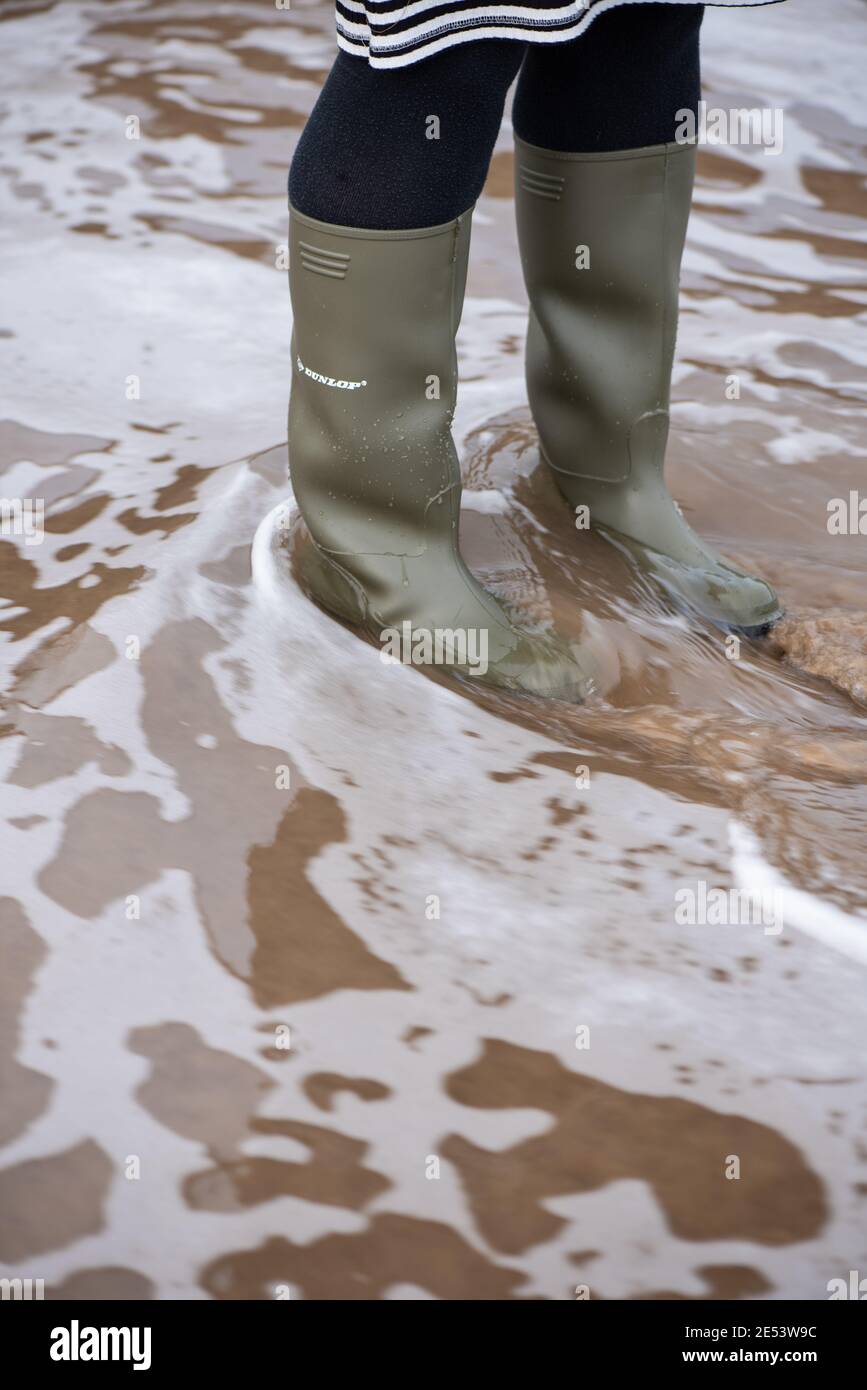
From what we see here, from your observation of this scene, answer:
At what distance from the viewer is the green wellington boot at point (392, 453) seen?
1.03m

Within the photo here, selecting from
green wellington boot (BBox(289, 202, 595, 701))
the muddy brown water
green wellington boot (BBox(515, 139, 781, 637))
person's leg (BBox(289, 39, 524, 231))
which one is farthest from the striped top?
the muddy brown water

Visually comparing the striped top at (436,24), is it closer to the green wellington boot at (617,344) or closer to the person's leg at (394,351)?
the person's leg at (394,351)

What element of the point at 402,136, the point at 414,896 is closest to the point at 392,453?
the point at 402,136

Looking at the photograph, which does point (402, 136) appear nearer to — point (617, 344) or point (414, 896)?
point (617, 344)

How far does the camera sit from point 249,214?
90.6 inches

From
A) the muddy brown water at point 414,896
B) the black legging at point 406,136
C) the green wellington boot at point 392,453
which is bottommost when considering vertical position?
the muddy brown water at point 414,896

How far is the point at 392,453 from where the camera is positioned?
1.10 metres

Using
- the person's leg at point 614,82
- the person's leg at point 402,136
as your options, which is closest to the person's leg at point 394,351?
the person's leg at point 402,136

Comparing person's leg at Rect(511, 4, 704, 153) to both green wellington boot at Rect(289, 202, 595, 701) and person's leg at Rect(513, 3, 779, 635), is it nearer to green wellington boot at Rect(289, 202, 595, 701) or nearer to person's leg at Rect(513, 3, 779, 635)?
person's leg at Rect(513, 3, 779, 635)

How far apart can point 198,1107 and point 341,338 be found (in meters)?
0.63

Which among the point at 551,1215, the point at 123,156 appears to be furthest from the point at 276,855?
the point at 123,156

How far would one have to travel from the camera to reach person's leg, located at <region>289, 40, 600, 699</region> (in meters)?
0.99

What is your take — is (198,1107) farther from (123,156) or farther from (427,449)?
(123,156)

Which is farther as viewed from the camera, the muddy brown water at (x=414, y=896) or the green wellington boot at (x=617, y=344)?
the green wellington boot at (x=617, y=344)
